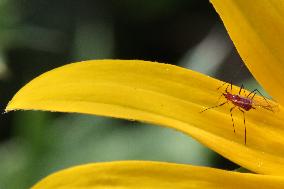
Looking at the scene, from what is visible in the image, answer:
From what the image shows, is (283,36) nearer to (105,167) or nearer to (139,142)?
(105,167)

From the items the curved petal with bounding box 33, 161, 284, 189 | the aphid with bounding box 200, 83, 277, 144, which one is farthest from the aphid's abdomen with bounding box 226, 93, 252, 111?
the curved petal with bounding box 33, 161, 284, 189

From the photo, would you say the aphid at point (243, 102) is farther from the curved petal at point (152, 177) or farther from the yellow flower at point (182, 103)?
the curved petal at point (152, 177)

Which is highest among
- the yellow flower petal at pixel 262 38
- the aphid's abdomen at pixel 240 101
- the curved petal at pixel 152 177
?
the yellow flower petal at pixel 262 38

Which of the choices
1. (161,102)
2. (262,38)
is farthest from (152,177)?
(262,38)

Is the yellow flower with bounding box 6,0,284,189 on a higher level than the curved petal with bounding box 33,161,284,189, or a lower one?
higher

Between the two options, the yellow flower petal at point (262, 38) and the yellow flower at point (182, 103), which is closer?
the yellow flower at point (182, 103)

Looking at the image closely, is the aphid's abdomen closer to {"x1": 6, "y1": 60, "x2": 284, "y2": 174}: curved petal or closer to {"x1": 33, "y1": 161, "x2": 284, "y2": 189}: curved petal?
{"x1": 6, "y1": 60, "x2": 284, "y2": 174}: curved petal

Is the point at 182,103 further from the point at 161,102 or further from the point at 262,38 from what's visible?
the point at 262,38

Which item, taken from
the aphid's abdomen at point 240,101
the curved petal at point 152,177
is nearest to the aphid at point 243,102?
the aphid's abdomen at point 240,101
